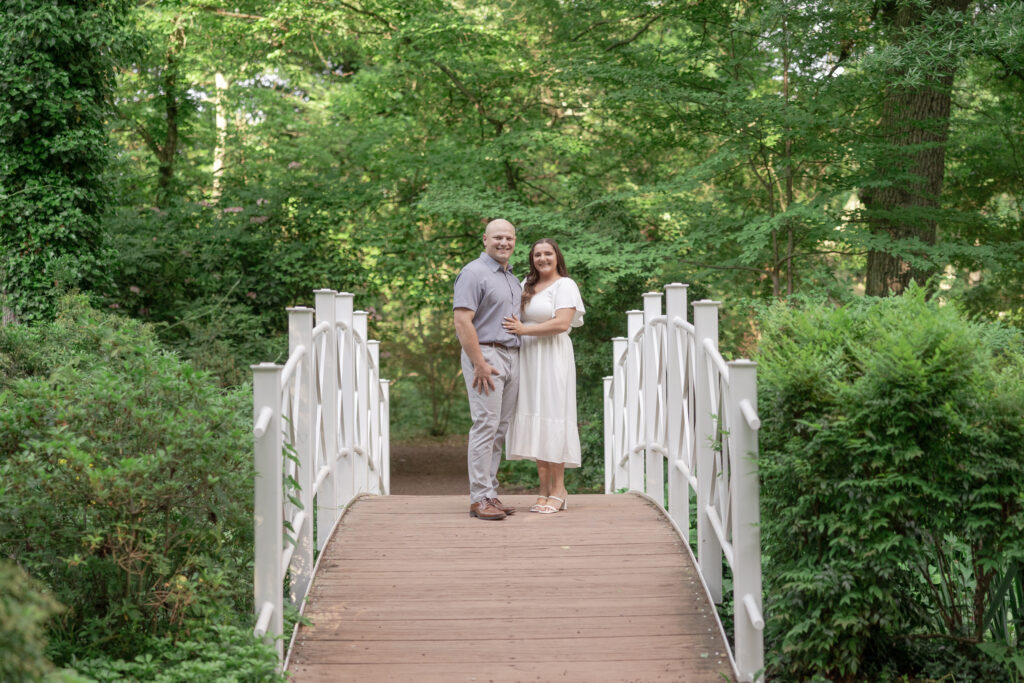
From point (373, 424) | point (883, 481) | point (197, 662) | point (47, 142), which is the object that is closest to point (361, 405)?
point (373, 424)

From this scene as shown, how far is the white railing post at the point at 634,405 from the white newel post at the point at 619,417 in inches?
11.7

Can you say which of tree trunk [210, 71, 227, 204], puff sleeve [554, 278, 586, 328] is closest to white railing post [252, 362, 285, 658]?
puff sleeve [554, 278, 586, 328]

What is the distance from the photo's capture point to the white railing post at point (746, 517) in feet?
11.9

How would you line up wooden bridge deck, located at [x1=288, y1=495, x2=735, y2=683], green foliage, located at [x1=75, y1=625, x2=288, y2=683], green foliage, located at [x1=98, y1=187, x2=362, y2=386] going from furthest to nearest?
1. green foliage, located at [x1=98, y1=187, x2=362, y2=386]
2. wooden bridge deck, located at [x1=288, y1=495, x2=735, y2=683]
3. green foliage, located at [x1=75, y1=625, x2=288, y2=683]

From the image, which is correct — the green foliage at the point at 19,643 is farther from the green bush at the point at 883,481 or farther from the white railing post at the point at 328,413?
the white railing post at the point at 328,413

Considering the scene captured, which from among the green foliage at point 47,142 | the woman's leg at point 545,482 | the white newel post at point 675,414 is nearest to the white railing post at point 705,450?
the white newel post at point 675,414

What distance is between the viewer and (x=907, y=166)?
9289mm

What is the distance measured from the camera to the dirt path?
45.7 feet

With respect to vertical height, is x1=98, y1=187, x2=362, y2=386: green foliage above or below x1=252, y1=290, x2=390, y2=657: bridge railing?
above

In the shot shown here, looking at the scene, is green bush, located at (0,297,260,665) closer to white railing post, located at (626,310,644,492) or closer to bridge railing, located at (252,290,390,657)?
bridge railing, located at (252,290,390,657)

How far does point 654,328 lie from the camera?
5.82 m

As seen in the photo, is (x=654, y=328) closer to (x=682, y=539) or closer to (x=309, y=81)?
(x=682, y=539)

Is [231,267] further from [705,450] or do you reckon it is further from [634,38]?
[705,450]

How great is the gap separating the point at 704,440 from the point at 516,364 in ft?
4.37
